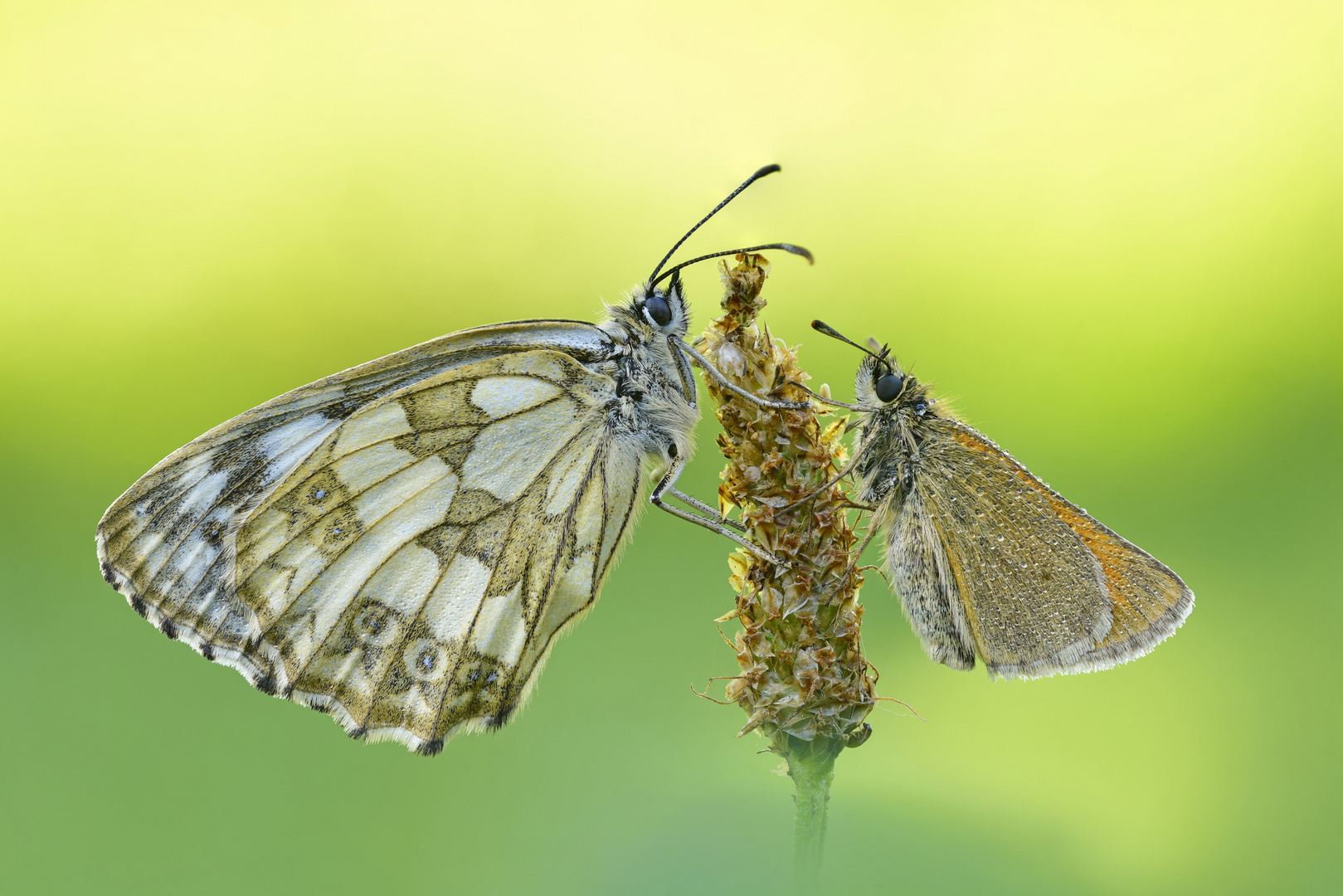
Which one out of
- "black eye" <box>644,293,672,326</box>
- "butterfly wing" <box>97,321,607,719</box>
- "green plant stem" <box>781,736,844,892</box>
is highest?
"black eye" <box>644,293,672,326</box>

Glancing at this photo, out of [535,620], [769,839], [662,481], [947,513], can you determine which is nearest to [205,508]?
[535,620]

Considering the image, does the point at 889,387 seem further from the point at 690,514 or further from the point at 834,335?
the point at 690,514

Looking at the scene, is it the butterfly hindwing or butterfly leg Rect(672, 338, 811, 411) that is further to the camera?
the butterfly hindwing

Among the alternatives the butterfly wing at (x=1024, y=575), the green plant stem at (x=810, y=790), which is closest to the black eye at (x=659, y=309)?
the butterfly wing at (x=1024, y=575)

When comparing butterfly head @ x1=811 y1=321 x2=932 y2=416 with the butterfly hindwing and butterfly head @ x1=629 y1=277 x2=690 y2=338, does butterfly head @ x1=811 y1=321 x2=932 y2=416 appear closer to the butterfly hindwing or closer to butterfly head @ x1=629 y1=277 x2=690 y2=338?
butterfly head @ x1=629 y1=277 x2=690 y2=338

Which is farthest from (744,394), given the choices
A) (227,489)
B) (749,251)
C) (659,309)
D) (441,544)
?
(227,489)

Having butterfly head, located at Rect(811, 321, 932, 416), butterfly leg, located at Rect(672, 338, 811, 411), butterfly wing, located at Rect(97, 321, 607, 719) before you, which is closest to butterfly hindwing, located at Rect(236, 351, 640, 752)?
butterfly wing, located at Rect(97, 321, 607, 719)

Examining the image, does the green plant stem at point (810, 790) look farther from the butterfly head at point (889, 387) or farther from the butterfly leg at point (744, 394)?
the butterfly head at point (889, 387)
